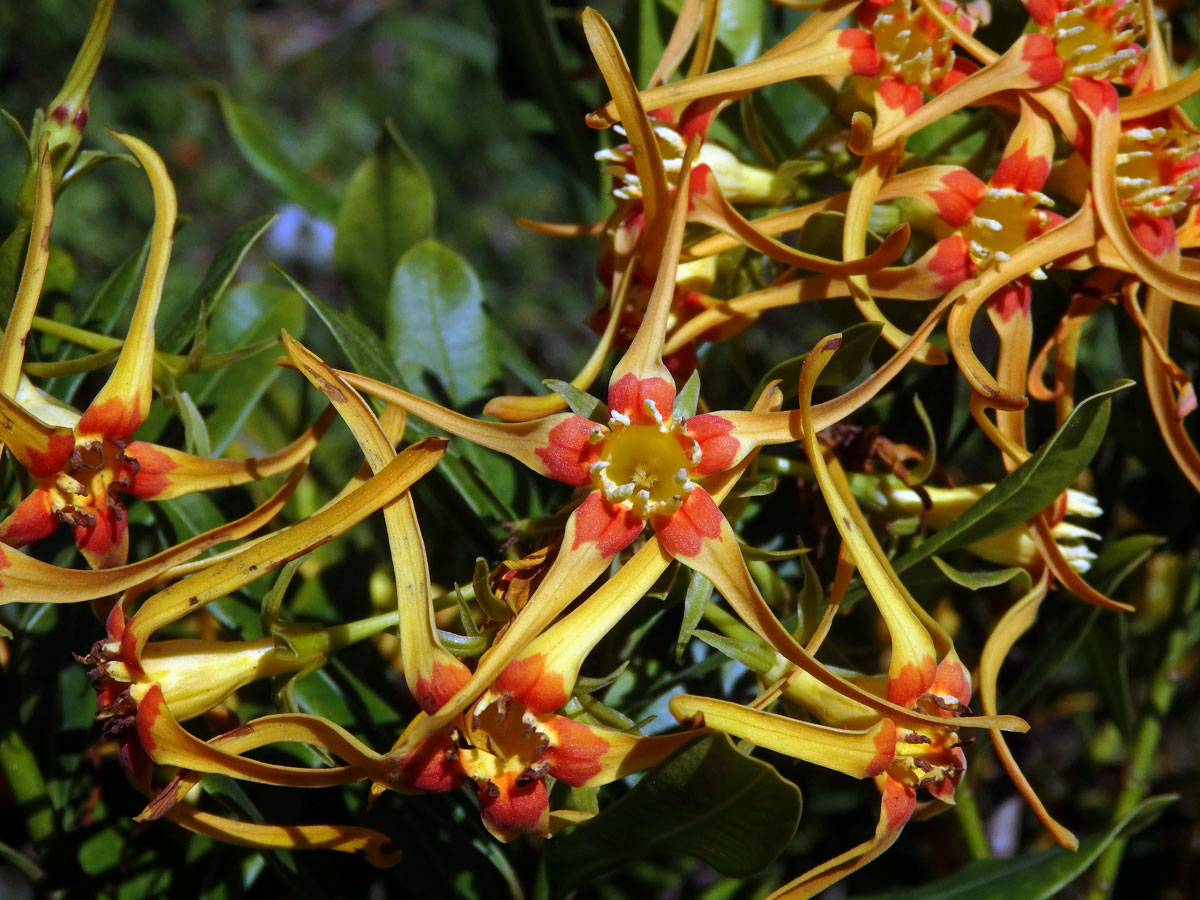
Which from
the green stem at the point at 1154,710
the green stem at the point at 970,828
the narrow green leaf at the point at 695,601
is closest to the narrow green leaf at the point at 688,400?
the narrow green leaf at the point at 695,601

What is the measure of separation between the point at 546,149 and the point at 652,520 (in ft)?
3.33

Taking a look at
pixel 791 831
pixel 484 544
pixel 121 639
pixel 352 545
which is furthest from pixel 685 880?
pixel 121 639

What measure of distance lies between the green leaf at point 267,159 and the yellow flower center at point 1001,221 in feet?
3.01

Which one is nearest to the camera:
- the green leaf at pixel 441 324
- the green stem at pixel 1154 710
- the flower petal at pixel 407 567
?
the flower petal at pixel 407 567

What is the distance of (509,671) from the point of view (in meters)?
0.65

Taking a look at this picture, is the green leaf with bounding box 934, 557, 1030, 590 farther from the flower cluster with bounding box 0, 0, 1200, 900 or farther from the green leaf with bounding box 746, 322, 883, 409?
the green leaf with bounding box 746, 322, 883, 409

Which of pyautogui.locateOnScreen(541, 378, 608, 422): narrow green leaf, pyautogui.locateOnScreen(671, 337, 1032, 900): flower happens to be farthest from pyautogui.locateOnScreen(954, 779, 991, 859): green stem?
pyautogui.locateOnScreen(541, 378, 608, 422): narrow green leaf

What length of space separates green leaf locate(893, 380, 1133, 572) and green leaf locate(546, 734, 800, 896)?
242mm

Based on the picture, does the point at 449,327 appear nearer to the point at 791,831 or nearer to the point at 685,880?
the point at 791,831

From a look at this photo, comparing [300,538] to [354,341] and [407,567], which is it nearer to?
[407,567]

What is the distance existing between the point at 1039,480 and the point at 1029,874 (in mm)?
434

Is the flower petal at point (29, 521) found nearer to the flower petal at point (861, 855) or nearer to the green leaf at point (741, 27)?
the flower petal at point (861, 855)

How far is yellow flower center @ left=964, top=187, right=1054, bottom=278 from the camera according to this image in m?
0.81

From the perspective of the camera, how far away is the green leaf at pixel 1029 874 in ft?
3.14
